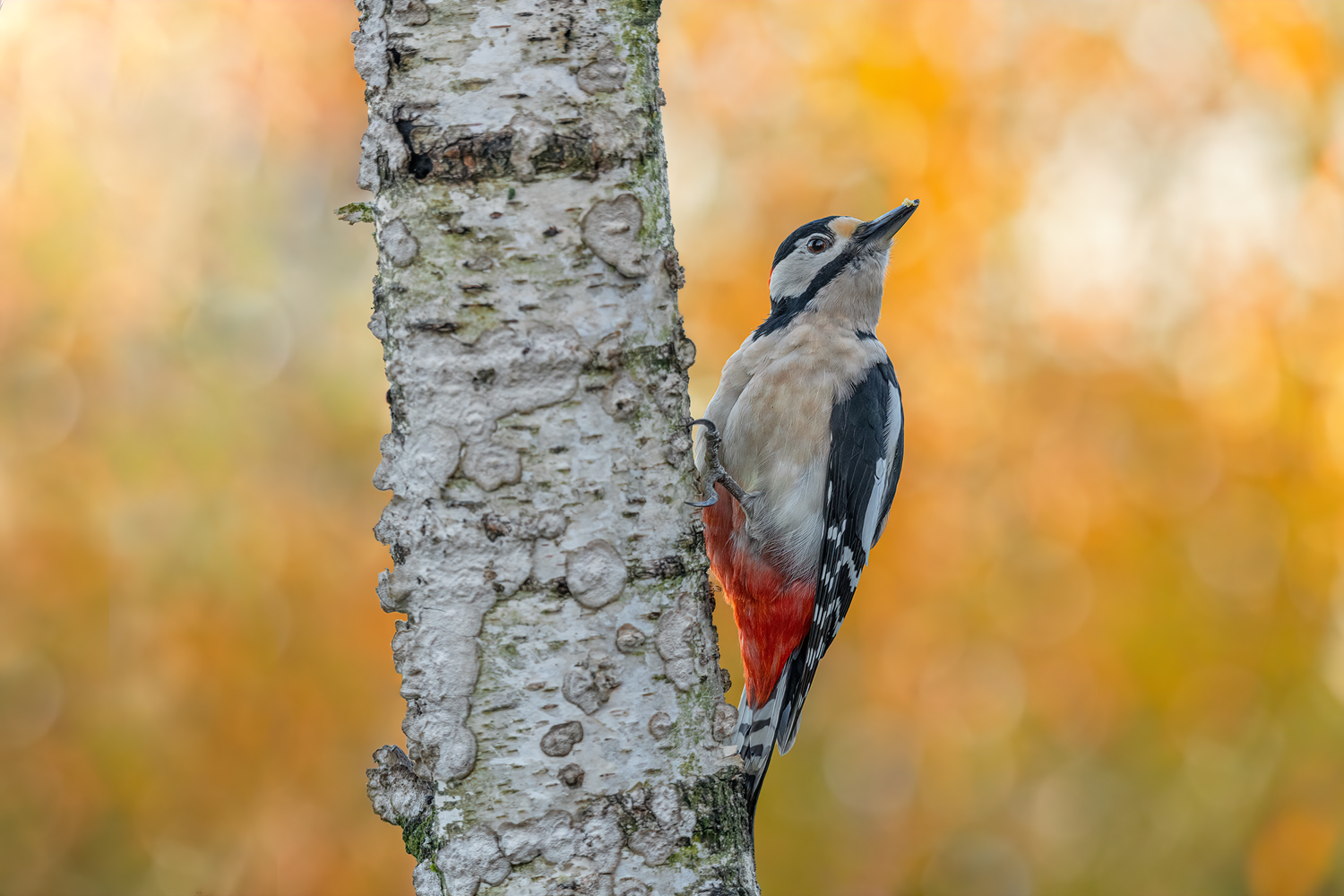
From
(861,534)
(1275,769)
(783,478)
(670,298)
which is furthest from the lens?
(1275,769)

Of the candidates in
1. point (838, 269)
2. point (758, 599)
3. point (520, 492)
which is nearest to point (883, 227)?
point (838, 269)

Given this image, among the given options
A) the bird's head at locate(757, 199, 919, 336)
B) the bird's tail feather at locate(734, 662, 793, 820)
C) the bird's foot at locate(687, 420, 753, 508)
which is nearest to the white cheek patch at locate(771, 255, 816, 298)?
the bird's head at locate(757, 199, 919, 336)

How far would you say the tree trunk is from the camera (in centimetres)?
167

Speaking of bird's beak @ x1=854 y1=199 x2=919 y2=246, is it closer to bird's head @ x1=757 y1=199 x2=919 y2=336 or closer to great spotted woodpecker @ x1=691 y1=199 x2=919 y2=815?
bird's head @ x1=757 y1=199 x2=919 y2=336

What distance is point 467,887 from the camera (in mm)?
1644

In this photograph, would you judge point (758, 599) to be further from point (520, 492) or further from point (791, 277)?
point (520, 492)

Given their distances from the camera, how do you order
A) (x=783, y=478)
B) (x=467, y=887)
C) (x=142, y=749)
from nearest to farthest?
1. (x=467, y=887)
2. (x=783, y=478)
3. (x=142, y=749)

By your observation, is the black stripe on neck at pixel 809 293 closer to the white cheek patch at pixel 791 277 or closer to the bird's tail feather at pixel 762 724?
the white cheek patch at pixel 791 277

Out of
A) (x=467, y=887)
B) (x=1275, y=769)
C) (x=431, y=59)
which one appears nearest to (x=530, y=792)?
(x=467, y=887)

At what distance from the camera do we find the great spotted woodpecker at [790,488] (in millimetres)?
3107

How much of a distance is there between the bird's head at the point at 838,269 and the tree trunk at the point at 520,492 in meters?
1.72

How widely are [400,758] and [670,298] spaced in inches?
35.3

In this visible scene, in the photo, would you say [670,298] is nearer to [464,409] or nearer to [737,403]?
[464,409]

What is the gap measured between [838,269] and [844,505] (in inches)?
30.4
